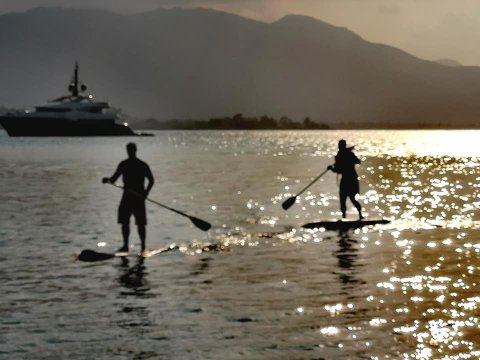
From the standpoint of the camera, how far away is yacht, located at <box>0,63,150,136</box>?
176000 mm

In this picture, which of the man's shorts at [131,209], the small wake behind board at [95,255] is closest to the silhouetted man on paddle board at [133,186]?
the man's shorts at [131,209]

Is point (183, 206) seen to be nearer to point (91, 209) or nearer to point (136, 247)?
point (91, 209)

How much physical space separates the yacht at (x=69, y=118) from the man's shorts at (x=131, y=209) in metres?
159

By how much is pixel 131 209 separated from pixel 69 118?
164m

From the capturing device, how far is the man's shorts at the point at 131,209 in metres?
17.9

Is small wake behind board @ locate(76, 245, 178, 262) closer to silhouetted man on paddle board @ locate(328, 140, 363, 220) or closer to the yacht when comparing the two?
silhouetted man on paddle board @ locate(328, 140, 363, 220)

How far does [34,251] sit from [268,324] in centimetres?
916

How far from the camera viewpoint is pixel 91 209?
31984mm

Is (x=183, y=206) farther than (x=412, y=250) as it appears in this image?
Yes

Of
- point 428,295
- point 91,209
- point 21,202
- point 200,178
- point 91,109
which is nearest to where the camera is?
point 428,295

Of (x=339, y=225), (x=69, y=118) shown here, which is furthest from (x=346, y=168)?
(x=69, y=118)

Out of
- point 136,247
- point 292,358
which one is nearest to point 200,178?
point 136,247

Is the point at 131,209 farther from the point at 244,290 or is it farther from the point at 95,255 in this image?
the point at 244,290

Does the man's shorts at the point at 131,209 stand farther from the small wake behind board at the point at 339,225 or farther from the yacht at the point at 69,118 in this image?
the yacht at the point at 69,118
